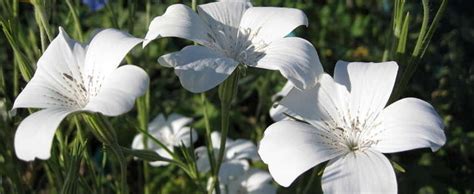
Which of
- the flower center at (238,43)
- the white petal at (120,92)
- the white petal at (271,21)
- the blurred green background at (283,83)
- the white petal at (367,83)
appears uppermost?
the white petal at (120,92)

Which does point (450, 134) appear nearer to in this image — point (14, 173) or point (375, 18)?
point (375, 18)

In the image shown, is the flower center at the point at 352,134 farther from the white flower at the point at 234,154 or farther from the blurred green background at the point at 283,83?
the white flower at the point at 234,154

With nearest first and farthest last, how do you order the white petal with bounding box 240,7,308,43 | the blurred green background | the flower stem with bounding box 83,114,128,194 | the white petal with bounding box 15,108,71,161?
1. the white petal with bounding box 15,108,71,161
2. the flower stem with bounding box 83,114,128,194
3. the white petal with bounding box 240,7,308,43
4. the blurred green background

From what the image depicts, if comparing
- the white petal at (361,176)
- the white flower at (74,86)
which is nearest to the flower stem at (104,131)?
the white flower at (74,86)

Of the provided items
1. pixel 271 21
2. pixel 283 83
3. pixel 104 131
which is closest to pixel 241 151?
pixel 283 83

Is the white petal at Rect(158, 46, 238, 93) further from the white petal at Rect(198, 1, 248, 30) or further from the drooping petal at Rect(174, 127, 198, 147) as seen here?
the drooping petal at Rect(174, 127, 198, 147)

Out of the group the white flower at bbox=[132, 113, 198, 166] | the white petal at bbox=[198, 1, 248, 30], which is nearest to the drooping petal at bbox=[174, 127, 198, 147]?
the white flower at bbox=[132, 113, 198, 166]
